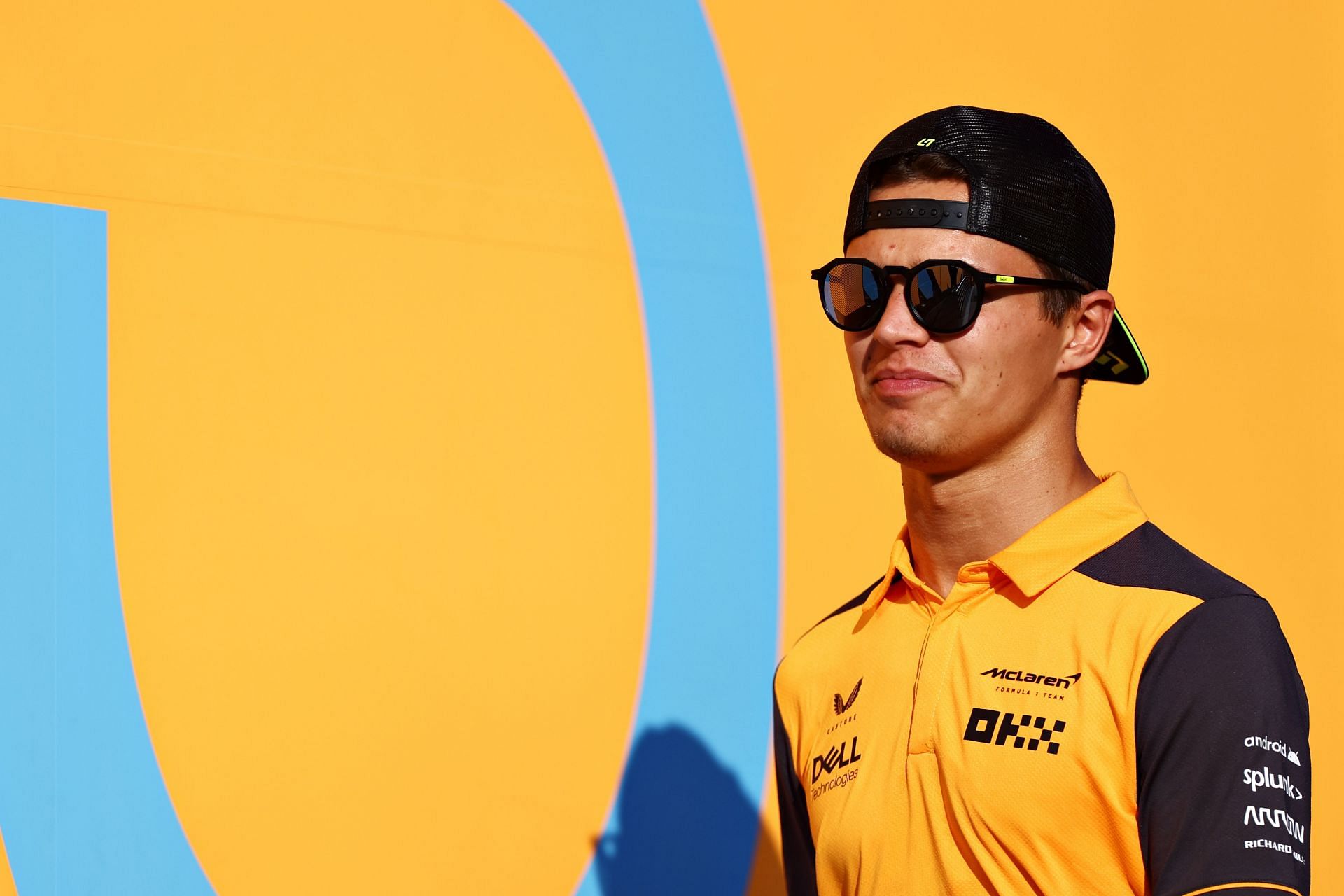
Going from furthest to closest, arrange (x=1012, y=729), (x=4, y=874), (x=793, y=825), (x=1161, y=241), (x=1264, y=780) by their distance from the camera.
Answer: (x=1161, y=241) < (x=4, y=874) < (x=793, y=825) < (x=1012, y=729) < (x=1264, y=780)

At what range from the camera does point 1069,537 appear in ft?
Answer: 4.55

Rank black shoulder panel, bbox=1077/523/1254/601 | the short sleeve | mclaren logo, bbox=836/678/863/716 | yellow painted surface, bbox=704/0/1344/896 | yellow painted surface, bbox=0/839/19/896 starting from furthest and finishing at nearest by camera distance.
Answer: yellow painted surface, bbox=704/0/1344/896 → yellow painted surface, bbox=0/839/19/896 → mclaren logo, bbox=836/678/863/716 → black shoulder panel, bbox=1077/523/1254/601 → the short sleeve

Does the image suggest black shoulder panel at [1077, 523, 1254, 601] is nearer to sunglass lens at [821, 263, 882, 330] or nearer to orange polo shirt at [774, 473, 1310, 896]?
orange polo shirt at [774, 473, 1310, 896]

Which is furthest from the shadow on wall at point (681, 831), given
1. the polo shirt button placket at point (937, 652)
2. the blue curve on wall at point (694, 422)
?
the polo shirt button placket at point (937, 652)

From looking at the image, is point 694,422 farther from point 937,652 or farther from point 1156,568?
point 1156,568

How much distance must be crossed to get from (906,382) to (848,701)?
0.37 meters

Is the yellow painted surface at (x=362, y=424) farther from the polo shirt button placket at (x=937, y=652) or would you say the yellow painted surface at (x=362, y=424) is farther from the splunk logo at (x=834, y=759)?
the polo shirt button placket at (x=937, y=652)

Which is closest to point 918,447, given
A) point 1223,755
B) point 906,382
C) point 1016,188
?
point 906,382

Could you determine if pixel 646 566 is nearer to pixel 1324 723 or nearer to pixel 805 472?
pixel 805 472

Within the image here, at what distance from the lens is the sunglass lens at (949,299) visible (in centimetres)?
136

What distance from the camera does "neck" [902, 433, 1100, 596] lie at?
4.66 feet

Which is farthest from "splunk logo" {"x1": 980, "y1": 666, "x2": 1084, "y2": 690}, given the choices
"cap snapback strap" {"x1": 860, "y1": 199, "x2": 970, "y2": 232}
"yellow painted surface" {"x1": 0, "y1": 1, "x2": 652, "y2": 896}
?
"yellow painted surface" {"x1": 0, "y1": 1, "x2": 652, "y2": 896}

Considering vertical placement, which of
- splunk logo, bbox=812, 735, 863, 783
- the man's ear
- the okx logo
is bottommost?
splunk logo, bbox=812, 735, 863, 783

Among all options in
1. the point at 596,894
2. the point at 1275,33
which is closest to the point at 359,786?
the point at 596,894
